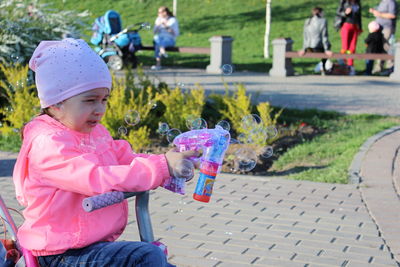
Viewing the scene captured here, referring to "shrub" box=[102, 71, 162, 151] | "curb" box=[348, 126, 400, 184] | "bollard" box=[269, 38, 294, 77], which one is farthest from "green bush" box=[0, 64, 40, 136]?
"bollard" box=[269, 38, 294, 77]

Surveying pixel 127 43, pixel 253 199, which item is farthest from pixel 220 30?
pixel 253 199

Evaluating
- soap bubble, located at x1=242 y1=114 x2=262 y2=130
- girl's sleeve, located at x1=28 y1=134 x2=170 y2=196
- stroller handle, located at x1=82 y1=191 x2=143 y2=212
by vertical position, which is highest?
girl's sleeve, located at x1=28 y1=134 x2=170 y2=196

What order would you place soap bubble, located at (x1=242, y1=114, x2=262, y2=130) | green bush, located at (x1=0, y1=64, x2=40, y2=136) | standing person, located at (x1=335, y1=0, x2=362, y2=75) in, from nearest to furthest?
soap bubble, located at (x1=242, y1=114, x2=262, y2=130) → green bush, located at (x1=0, y1=64, x2=40, y2=136) → standing person, located at (x1=335, y1=0, x2=362, y2=75)

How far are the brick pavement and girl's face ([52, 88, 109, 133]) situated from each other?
1908 millimetres

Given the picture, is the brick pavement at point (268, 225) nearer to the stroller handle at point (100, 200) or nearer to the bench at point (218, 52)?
the stroller handle at point (100, 200)

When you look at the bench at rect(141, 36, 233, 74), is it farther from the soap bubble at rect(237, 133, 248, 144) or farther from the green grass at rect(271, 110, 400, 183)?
the soap bubble at rect(237, 133, 248, 144)

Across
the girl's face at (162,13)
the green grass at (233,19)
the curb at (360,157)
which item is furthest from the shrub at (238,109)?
the green grass at (233,19)

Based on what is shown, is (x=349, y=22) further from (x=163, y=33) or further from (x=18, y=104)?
(x=18, y=104)

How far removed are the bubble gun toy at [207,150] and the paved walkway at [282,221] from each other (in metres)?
1.93

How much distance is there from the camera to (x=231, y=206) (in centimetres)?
582

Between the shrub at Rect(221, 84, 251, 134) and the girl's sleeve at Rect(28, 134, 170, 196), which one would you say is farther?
the shrub at Rect(221, 84, 251, 134)

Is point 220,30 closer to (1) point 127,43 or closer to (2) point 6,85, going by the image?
(1) point 127,43

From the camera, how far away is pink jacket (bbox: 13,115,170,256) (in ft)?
8.64

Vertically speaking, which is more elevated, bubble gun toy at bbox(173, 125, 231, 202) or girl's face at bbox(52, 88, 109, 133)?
girl's face at bbox(52, 88, 109, 133)
